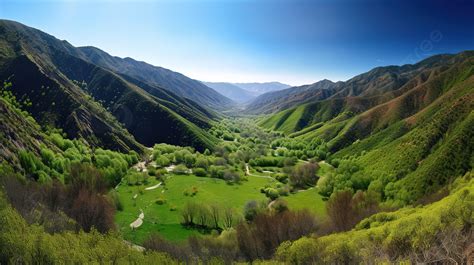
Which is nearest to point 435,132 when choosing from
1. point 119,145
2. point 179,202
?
point 179,202

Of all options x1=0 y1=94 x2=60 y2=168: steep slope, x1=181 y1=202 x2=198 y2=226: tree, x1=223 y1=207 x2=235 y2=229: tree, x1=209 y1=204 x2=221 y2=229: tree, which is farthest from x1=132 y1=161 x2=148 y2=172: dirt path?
x1=223 y1=207 x2=235 y2=229: tree

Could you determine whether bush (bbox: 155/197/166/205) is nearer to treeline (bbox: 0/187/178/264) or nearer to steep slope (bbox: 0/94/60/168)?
steep slope (bbox: 0/94/60/168)

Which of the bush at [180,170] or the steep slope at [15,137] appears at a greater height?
the steep slope at [15,137]

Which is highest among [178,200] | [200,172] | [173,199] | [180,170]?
[200,172]

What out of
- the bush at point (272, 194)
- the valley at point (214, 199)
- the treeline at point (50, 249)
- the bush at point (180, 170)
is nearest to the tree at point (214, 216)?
the valley at point (214, 199)

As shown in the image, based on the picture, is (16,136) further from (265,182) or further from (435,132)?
(435,132)

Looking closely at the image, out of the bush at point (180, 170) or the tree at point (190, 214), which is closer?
the tree at point (190, 214)

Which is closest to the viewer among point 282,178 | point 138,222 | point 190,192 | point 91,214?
point 91,214

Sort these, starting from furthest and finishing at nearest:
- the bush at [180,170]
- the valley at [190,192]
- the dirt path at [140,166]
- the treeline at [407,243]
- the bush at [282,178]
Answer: the bush at [180,170], the dirt path at [140,166], the bush at [282,178], the valley at [190,192], the treeline at [407,243]

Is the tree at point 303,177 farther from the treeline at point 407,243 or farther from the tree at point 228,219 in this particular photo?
the treeline at point 407,243

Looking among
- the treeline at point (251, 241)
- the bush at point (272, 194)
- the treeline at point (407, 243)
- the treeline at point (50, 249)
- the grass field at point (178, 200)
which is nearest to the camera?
the treeline at point (407, 243)

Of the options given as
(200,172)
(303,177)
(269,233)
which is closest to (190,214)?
(269,233)

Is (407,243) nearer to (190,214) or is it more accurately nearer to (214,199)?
(190,214)
